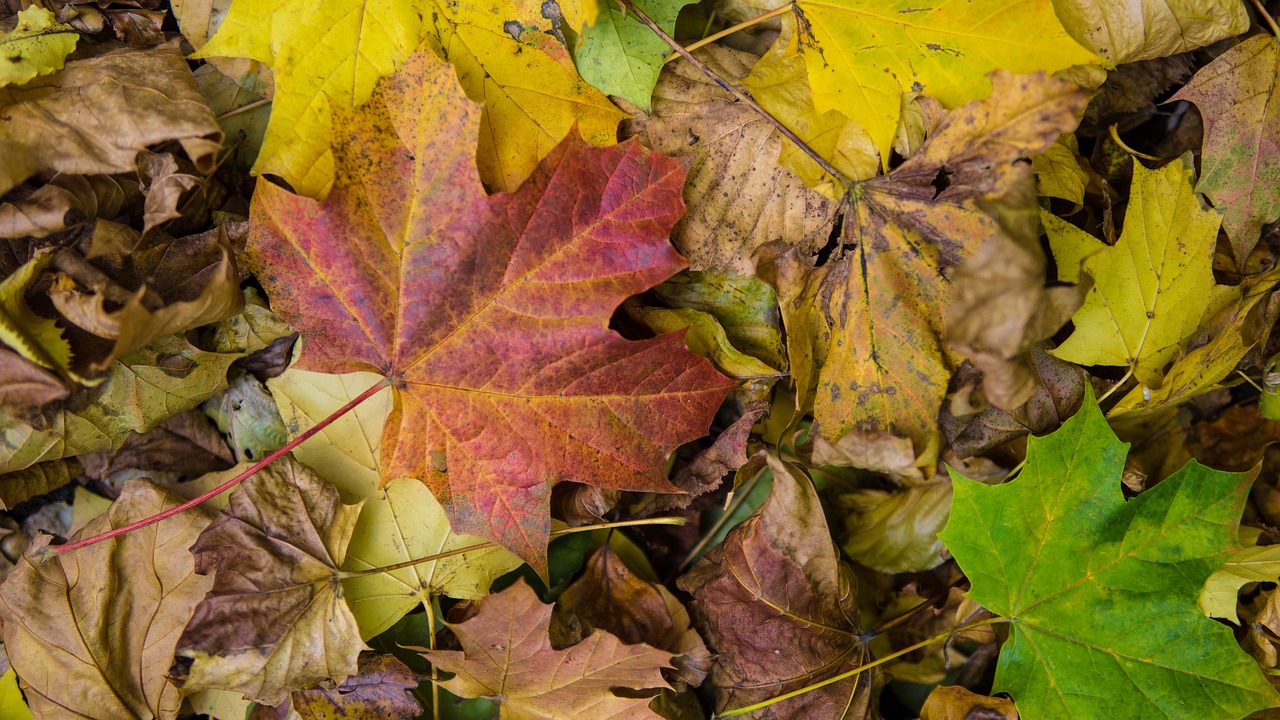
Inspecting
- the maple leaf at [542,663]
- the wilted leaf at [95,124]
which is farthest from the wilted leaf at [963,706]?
the wilted leaf at [95,124]

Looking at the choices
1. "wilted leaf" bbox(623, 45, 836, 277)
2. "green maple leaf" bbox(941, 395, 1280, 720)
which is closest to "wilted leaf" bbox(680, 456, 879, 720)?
"green maple leaf" bbox(941, 395, 1280, 720)

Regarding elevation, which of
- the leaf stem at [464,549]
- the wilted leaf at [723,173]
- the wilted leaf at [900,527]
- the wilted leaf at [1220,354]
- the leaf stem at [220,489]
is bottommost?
the wilted leaf at [900,527]

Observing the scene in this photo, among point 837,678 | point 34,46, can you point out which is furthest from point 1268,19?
point 34,46

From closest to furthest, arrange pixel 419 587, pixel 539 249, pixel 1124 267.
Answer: pixel 539 249 < pixel 1124 267 < pixel 419 587

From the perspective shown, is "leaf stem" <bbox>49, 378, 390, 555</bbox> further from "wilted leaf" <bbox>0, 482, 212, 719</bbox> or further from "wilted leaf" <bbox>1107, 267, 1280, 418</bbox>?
"wilted leaf" <bbox>1107, 267, 1280, 418</bbox>

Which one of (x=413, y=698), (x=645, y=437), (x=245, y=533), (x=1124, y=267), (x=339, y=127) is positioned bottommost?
(x=413, y=698)

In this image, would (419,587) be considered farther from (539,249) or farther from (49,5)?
(49,5)

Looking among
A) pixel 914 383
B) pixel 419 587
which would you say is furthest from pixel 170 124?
pixel 914 383

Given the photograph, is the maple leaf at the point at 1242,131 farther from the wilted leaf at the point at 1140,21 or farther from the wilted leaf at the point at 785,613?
the wilted leaf at the point at 785,613
